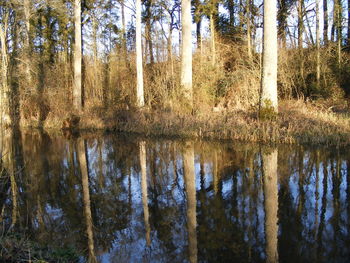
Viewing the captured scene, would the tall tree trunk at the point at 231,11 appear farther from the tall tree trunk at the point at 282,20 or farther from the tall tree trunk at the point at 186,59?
the tall tree trunk at the point at 186,59

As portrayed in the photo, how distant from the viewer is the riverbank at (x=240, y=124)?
10023mm

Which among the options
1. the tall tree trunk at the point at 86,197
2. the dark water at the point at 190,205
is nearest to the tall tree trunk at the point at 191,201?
the dark water at the point at 190,205

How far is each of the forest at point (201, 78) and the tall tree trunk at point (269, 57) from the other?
3cm

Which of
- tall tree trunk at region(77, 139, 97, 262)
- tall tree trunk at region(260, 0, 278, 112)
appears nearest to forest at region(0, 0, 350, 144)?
tall tree trunk at region(260, 0, 278, 112)

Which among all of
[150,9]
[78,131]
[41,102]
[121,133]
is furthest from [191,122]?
[150,9]

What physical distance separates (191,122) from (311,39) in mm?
10863

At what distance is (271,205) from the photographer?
5.19 m

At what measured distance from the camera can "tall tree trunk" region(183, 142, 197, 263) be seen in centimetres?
404

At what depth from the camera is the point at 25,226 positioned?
15.7 ft

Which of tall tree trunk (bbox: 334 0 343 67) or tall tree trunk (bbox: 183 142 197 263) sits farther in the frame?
tall tree trunk (bbox: 334 0 343 67)

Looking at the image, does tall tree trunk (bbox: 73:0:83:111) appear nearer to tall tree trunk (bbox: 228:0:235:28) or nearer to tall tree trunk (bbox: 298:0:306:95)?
tall tree trunk (bbox: 228:0:235:28)

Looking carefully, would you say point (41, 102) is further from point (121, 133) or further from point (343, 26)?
point (343, 26)

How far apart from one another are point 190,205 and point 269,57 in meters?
7.69

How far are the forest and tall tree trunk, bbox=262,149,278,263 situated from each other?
2.87m
